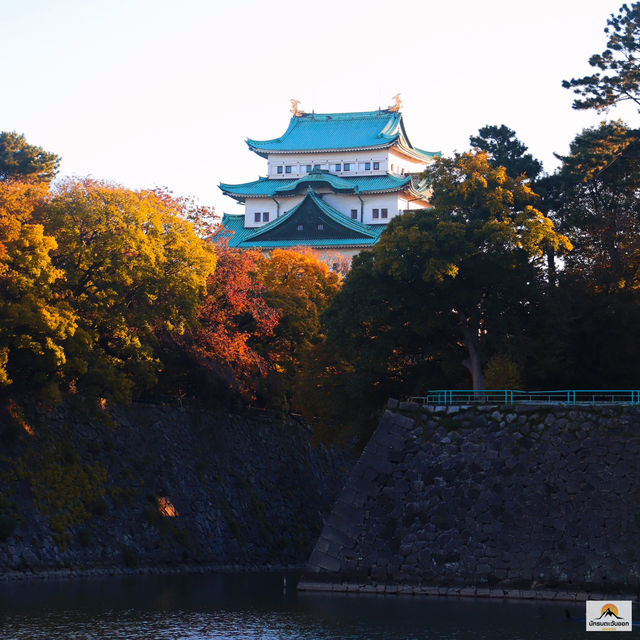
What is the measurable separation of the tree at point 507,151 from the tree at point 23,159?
2169 centimetres

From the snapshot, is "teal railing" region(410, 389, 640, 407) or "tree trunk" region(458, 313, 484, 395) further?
"tree trunk" region(458, 313, 484, 395)

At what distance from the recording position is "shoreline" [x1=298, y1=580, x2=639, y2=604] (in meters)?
30.0

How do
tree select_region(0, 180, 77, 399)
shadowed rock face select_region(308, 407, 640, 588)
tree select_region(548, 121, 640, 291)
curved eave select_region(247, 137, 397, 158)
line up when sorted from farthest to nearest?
1. curved eave select_region(247, 137, 397, 158)
2. tree select_region(548, 121, 640, 291)
3. tree select_region(0, 180, 77, 399)
4. shadowed rock face select_region(308, 407, 640, 588)

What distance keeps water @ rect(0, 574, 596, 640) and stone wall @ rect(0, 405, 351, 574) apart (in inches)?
96.9

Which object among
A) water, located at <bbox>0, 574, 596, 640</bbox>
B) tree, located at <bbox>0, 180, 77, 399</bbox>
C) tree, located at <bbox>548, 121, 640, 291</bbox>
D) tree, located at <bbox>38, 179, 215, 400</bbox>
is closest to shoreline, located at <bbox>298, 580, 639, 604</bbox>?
water, located at <bbox>0, 574, 596, 640</bbox>

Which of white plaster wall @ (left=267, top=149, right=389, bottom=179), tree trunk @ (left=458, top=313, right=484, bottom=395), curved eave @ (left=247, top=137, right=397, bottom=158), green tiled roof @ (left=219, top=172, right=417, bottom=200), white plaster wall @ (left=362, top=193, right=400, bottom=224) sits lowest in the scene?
tree trunk @ (left=458, top=313, right=484, bottom=395)

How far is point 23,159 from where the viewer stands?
5706cm

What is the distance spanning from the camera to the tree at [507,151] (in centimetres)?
4409

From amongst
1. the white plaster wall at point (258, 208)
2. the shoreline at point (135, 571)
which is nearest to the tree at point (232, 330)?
the shoreline at point (135, 571)

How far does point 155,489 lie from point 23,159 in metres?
23.6

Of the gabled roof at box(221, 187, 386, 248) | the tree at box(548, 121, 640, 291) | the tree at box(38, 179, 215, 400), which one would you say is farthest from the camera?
the gabled roof at box(221, 187, 386, 248)

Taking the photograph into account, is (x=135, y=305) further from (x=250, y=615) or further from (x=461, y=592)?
(x=461, y=592)

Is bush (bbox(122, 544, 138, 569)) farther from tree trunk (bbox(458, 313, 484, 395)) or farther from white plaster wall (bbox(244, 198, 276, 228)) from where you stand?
white plaster wall (bbox(244, 198, 276, 228))

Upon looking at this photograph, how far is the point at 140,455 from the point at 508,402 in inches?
538
